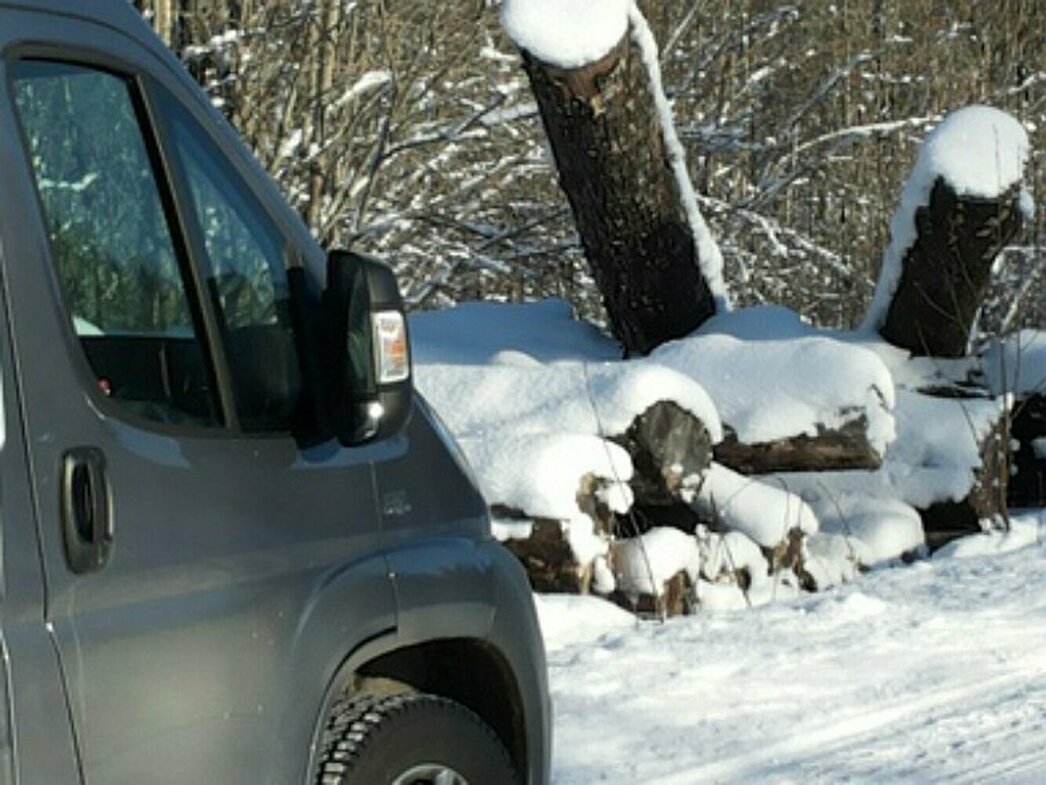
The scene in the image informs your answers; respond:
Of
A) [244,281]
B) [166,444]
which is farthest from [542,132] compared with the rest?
[166,444]

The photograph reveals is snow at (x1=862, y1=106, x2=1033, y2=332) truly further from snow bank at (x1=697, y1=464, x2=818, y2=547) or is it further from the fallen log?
snow bank at (x1=697, y1=464, x2=818, y2=547)

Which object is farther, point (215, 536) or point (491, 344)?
point (491, 344)

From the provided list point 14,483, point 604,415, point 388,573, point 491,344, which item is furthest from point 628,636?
point 14,483

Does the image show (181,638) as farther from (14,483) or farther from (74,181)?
(74,181)

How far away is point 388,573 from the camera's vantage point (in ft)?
12.6

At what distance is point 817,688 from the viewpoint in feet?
23.0

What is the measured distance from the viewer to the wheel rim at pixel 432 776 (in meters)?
3.90

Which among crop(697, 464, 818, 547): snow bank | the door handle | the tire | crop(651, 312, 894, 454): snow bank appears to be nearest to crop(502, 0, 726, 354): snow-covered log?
crop(651, 312, 894, 454): snow bank

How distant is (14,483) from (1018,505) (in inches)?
355

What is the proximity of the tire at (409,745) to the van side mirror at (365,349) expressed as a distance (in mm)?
503

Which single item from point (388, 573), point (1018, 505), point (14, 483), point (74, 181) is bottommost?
point (1018, 505)

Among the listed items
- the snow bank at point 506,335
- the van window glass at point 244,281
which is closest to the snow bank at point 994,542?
the snow bank at point 506,335

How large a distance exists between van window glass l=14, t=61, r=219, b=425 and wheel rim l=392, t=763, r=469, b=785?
784 mm

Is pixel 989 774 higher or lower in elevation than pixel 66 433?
lower
